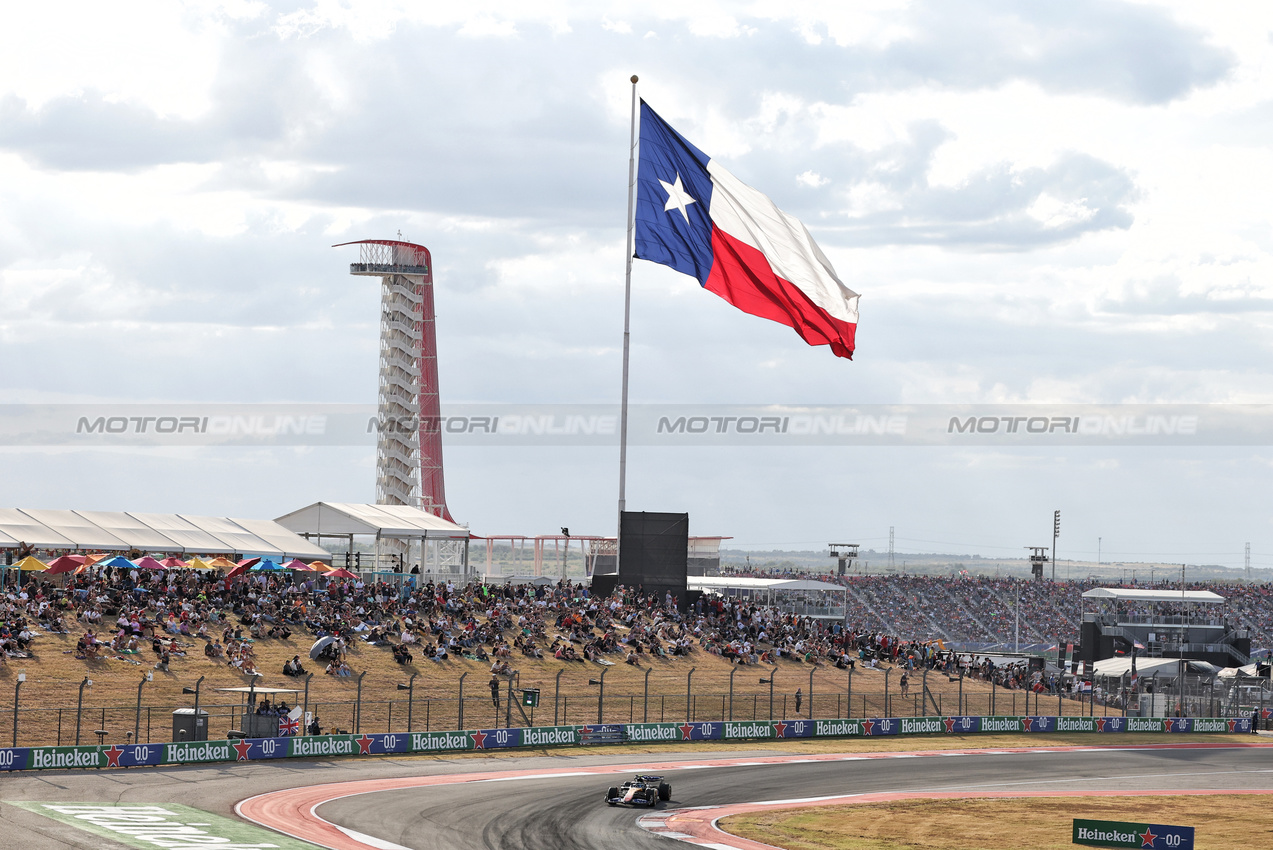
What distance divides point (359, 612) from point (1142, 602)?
6742 centimetres

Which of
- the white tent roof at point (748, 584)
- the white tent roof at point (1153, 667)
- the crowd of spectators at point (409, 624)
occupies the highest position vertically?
the white tent roof at point (748, 584)

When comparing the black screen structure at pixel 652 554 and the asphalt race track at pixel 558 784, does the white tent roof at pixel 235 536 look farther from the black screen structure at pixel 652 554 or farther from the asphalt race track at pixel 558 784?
the asphalt race track at pixel 558 784

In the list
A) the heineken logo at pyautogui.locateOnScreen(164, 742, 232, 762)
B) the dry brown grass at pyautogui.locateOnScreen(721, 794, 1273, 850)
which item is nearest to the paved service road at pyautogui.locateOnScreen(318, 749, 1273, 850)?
the dry brown grass at pyautogui.locateOnScreen(721, 794, 1273, 850)

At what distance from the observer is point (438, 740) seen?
40.3 metres

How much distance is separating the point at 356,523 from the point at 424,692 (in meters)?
18.1

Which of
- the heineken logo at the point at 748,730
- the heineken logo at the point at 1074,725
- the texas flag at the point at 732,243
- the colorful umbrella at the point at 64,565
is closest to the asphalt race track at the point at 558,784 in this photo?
the heineken logo at the point at 748,730

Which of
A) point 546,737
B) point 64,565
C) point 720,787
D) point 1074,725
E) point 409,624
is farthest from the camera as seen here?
point 1074,725

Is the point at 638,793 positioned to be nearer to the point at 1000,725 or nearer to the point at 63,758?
the point at 63,758

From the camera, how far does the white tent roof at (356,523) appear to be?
61750 millimetres

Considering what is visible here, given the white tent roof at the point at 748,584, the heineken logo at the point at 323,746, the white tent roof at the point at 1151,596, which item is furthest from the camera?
the white tent roof at the point at 1151,596

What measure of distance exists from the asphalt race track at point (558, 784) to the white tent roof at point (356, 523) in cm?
2257

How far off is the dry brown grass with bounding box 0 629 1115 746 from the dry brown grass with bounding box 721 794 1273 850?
1252cm

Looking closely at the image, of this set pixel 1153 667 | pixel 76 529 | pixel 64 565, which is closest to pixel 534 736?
pixel 64 565

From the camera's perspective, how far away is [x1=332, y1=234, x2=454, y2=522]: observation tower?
95750mm
